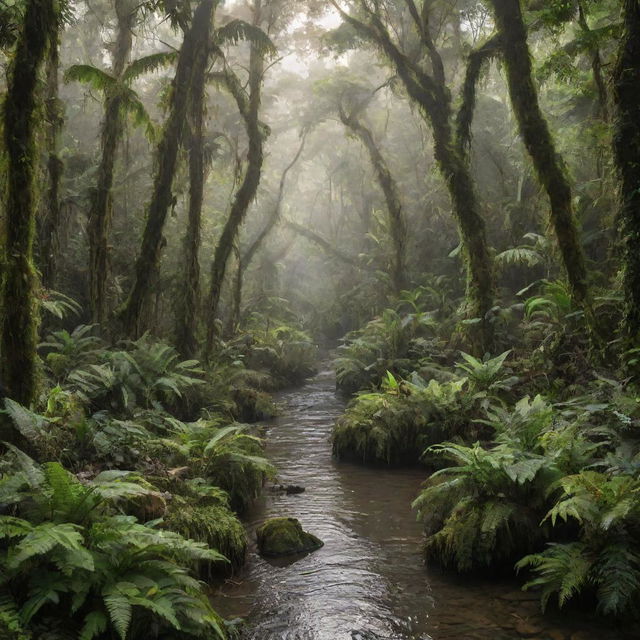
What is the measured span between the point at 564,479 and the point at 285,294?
25.7 meters

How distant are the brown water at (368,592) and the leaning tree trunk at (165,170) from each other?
5686 mm

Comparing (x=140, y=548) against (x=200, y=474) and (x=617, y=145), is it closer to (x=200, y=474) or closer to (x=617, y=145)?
(x=200, y=474)

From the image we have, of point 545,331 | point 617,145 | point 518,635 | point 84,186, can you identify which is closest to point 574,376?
point 545,331

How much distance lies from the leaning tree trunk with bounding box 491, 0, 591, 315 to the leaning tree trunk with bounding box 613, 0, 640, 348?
6.96ft

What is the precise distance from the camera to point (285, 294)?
98.7 ft

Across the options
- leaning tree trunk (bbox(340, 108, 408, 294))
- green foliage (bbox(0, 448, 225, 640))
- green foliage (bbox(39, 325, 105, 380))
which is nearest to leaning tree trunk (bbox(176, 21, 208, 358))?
green foliage (bbox(39, 325, 105, 380))

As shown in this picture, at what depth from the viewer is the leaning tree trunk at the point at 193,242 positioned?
504 inches

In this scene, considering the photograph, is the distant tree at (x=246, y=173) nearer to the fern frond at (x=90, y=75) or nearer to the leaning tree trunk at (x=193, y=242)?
the leaning tree trunk at (x=193, y=242)

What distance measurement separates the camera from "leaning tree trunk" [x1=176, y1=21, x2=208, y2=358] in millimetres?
12789

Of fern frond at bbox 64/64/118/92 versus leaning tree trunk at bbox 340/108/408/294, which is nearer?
fern frond at bbox 64/64/118/92

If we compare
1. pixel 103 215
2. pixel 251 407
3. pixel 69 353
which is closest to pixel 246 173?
pixel 103 215

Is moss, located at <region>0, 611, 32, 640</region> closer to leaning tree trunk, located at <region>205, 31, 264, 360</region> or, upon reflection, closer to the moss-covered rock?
the moss-covered rock

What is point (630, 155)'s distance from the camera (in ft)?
21.0

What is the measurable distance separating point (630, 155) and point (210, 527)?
594 cm
